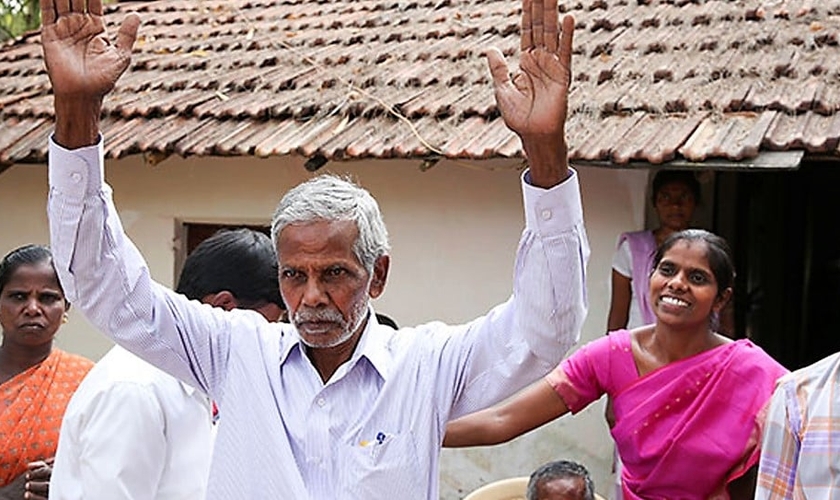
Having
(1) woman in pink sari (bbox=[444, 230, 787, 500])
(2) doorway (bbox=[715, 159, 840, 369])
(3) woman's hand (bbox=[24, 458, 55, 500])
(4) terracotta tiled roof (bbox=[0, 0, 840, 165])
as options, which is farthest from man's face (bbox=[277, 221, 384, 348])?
(2) doorway (bbox=[715, 159, 840, 369])

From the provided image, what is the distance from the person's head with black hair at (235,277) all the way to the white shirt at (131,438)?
301 millimetres

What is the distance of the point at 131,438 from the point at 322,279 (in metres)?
0.76

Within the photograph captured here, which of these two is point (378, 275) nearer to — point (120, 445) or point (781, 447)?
point (120, 445)

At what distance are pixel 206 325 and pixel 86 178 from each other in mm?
429

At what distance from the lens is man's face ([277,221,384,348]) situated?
Result: 7.48 ft

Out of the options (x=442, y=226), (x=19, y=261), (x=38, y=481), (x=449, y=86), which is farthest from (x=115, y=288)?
(x=449, y=86)

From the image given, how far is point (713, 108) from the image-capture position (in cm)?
527

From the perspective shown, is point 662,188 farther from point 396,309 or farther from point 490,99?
point 396,309

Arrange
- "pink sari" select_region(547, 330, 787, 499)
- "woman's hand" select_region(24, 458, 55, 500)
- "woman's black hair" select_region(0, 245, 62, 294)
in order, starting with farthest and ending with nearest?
"woman's black hair" select_region(0, 245, 62, 294)
"pink sari" select_region(547, 330, 787, 499)
"woman's hand" select_region(24, 458, 55, 500)

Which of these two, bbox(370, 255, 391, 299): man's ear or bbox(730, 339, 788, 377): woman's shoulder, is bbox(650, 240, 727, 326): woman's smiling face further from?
bbox(370, 255, 391, 299): man's ear

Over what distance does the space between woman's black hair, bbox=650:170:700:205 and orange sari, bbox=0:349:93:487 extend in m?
2.87

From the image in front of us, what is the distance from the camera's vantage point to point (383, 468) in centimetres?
221

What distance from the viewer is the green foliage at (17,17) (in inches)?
548

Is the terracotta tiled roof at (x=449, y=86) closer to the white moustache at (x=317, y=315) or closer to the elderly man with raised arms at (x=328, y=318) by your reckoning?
the elderly man with raised arms at (x=328, y=318)
